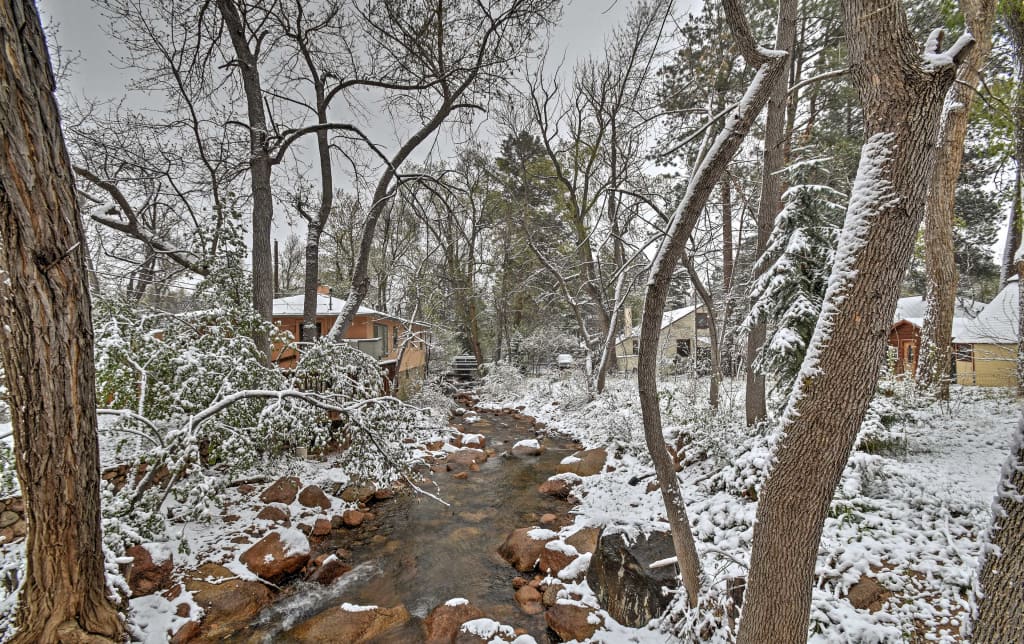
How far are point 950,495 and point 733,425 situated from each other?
2.70 meters

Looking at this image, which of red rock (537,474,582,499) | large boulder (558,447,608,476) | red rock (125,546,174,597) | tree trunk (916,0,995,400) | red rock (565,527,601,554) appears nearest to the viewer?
red rock (125,546,174,597)

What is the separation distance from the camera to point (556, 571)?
4332mm

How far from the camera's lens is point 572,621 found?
3572mm

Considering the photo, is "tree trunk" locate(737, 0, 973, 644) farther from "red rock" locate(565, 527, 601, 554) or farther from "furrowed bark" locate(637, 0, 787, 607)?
"red rock" locate(565, 527, 601, 554)

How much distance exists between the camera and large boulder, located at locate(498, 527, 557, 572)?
181 inches

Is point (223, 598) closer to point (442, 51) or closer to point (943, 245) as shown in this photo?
point (442, 51)

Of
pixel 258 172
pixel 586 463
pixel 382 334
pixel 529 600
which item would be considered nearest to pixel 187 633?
pixel 529 600

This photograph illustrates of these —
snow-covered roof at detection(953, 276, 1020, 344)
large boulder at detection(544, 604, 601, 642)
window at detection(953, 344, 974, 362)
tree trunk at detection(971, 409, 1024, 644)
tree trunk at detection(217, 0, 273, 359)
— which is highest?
tree trunk at detection(217, 0, 273, 359)

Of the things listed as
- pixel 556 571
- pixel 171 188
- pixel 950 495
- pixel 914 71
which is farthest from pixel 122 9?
pixel 950 495

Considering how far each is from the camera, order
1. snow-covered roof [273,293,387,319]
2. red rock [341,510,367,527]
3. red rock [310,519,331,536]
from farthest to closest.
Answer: snow-covered roof [273,293,387,319], red rock [341,510,367,527], red rock [310,519,331,536]

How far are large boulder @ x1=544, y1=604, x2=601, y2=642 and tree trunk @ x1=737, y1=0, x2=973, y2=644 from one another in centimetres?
214

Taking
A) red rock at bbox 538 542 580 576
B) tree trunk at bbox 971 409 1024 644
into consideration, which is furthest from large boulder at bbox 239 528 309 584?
tree trunk at bbox 971 409 1024 644

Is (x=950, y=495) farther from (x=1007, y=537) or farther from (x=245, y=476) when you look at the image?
(x=245, y=476)

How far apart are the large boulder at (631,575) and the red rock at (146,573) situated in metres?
4.17
